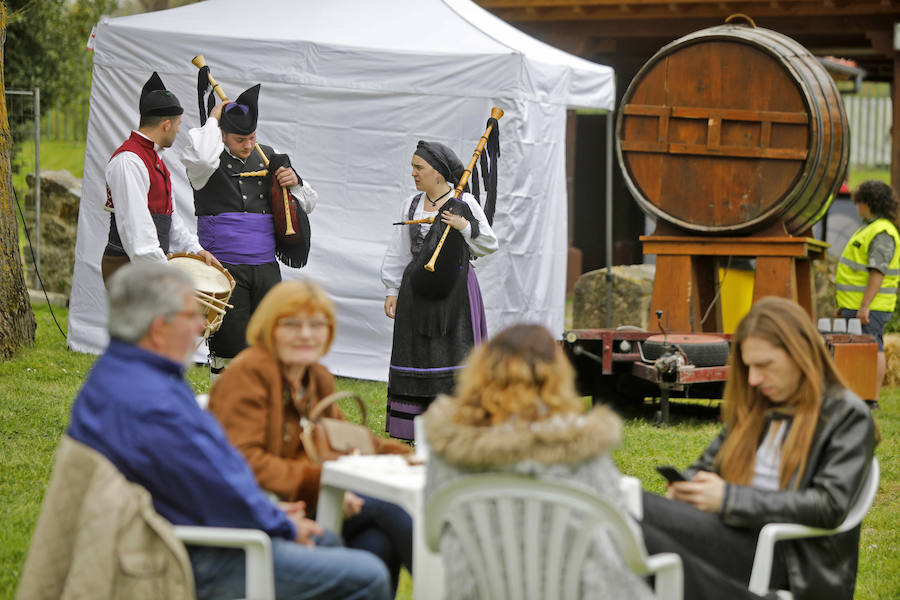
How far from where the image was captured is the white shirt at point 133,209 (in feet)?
19.0

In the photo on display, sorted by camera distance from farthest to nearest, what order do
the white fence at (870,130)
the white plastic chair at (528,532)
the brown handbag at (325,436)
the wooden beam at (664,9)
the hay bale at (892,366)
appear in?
1. the white fence at (870,130)
2. the wooden beam at (664,9)
3. the hay bale at (892,366)
4. the brown handbag at (325,436)
5. the white plastic chair at (528,532)

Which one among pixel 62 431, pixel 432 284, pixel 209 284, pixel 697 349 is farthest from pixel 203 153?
pixel 697 349

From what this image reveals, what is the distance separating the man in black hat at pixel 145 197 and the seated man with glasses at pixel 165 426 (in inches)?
121

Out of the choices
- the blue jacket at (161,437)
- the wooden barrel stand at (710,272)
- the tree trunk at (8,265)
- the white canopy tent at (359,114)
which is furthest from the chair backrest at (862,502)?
the tree trunk at (8,265)

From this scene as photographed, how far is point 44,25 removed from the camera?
16.1 meters

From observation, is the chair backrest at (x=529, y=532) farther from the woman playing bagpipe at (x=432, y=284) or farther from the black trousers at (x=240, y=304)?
the black trousers at (x=240, y=304)

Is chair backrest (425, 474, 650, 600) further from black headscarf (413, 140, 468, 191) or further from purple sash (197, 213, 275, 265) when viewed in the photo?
purple sash (197, 213, 275, 265)

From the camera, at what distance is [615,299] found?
1118 centimetres

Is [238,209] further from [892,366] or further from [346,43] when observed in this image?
[892,366]

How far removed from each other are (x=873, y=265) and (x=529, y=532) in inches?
251

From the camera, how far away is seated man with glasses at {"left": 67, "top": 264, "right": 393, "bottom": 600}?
2688 millimetres

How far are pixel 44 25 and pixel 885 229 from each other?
1176 centimetres

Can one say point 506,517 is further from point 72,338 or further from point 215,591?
point 72,338

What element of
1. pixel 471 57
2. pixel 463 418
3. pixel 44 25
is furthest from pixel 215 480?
pixel 44 25
